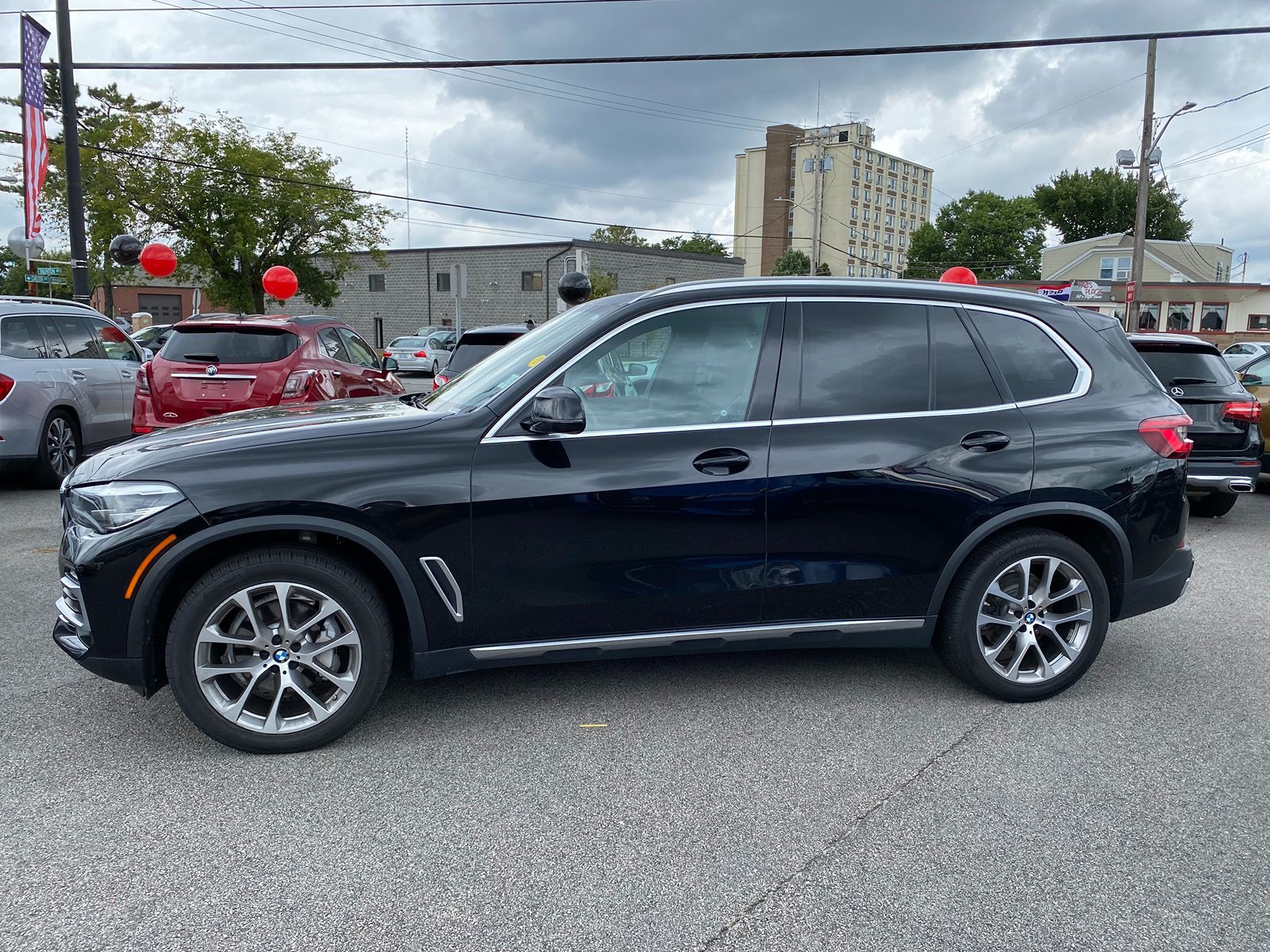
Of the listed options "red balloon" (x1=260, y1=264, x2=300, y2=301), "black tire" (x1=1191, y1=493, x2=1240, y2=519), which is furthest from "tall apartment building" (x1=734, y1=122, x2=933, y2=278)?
"black tire" (x1=1191, y1=493, x2=1240, y2=519)

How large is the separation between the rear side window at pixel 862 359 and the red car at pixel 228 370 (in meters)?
5.60

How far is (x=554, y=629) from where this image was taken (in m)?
3.66

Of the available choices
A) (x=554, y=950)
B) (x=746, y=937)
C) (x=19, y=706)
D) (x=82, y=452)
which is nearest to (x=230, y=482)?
(x=19, y=706)

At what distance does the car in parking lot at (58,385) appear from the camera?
28.4 feet

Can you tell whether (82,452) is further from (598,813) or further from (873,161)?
(873,161)

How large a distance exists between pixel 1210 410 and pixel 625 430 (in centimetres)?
670

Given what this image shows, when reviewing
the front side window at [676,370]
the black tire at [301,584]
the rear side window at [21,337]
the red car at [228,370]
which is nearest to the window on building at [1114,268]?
the red car at [228,370]

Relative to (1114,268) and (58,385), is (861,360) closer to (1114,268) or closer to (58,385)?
(58,385)

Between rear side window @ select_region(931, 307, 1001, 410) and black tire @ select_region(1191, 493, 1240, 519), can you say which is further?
black tire @ select_region(1191, 493, 1240, 519)

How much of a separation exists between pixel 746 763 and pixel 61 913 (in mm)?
2189

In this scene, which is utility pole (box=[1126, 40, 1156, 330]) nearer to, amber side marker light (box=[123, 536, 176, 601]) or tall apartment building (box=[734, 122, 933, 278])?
amber side marker light (box=[123, 536, 176, 601])

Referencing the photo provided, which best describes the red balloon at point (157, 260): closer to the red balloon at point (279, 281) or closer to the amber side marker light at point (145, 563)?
the red balloon at point (279, 281)

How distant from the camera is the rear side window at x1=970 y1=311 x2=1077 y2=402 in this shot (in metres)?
4.13

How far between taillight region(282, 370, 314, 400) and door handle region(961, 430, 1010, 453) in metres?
6.67
